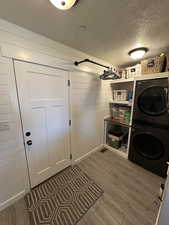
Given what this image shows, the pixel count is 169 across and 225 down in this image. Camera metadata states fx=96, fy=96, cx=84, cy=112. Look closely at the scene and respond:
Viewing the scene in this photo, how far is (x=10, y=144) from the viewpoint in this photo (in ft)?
4.27

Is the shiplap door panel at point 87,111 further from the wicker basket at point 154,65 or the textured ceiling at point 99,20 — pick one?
the wicker basket at point 154,65

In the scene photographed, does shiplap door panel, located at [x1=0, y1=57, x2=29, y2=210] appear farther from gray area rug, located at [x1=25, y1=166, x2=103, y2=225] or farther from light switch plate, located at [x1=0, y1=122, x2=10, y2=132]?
gray area rug, located at [x1=25, y1=166, x2=103, y2=225]

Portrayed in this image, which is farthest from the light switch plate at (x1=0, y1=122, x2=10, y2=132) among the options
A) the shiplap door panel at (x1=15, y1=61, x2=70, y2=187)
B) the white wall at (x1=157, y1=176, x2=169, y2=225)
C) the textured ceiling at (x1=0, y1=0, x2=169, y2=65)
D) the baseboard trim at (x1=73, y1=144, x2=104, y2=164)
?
the white wall at (x1=157, y1=176, x2=169, y2=225)

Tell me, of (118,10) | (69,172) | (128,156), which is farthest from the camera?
(128,156)

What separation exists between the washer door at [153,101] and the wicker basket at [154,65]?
317 mm

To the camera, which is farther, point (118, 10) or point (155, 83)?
→ point (155, 83)

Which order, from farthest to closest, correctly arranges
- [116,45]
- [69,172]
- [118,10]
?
[69,172] < [116,45] < [118,10]

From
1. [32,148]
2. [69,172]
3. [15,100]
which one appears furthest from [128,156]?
[15,100]

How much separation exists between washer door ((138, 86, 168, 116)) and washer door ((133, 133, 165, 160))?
490mm

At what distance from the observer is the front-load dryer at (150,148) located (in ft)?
5.73

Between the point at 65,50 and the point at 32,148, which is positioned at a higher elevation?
the point at 65,50

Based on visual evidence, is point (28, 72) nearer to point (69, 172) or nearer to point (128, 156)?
point (69, 172)

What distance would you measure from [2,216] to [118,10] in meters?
2.83

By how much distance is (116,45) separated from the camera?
A: 5.42 ft
